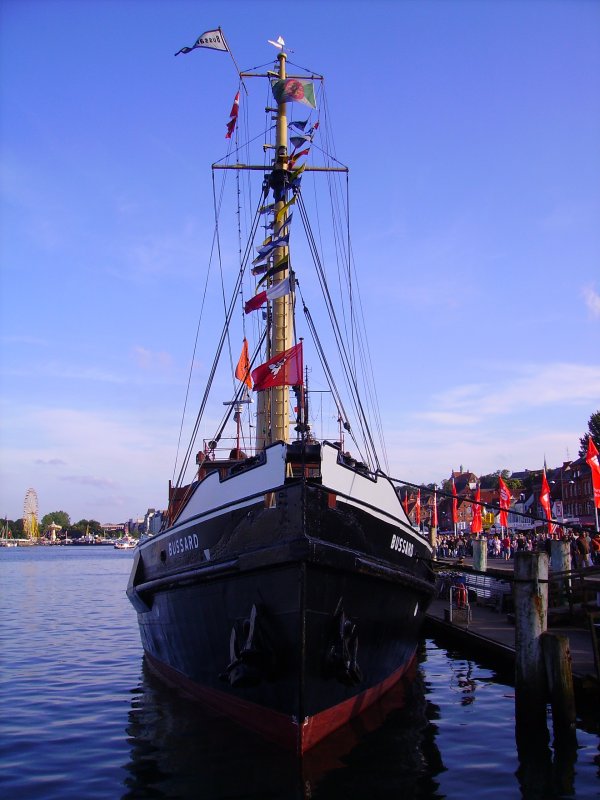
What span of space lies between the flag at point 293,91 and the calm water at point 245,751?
505 inches

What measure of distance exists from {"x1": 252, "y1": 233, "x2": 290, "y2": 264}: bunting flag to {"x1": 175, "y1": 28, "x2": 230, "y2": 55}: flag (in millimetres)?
4462

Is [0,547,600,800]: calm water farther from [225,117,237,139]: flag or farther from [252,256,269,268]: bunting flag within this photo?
[225,117,237,139]: flag

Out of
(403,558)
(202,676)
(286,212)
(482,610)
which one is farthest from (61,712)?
(482,610)

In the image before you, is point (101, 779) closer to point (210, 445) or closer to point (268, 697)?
point (268, 697)

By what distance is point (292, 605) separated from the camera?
30.3 ft

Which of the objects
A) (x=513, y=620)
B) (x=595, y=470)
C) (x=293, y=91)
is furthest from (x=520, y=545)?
(x=293, y=91)

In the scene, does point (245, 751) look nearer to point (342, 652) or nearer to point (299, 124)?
point (342, 652)

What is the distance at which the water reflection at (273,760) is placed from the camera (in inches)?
336

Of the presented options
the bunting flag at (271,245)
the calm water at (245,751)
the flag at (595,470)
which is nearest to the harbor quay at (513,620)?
the calm water at (245,751)

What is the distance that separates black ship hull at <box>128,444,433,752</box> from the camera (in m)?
9.26

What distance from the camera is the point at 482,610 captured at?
21.9 m

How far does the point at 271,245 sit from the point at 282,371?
11.7 feet

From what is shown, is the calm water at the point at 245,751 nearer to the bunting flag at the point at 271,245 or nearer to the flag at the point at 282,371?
the flag at the point at 282,371

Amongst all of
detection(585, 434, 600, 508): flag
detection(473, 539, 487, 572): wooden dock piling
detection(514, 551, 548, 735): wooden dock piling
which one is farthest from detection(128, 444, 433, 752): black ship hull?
detection(585, 434, 600, 508): flag
